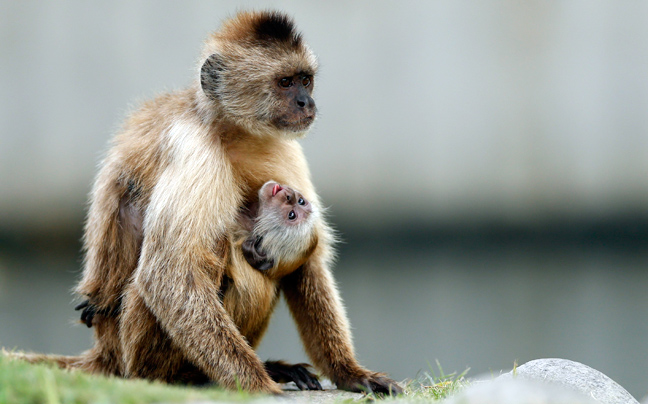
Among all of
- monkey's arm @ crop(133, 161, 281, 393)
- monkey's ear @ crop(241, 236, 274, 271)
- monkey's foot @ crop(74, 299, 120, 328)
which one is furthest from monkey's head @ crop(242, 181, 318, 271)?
monkey's foot @ crop(74, 299, 120, 328)

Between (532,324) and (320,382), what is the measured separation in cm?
796

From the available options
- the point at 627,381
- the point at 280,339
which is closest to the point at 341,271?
the point at 280,339

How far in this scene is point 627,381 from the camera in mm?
11102

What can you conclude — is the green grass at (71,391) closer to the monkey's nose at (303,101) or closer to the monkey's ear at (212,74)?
the monkey's ear at (212,74)

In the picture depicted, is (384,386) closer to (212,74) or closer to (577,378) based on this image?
(577,378)

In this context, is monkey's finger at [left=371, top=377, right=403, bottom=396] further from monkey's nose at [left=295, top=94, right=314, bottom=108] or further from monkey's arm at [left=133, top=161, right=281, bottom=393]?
monkey's nose at [left=295, top=94, right=314, bottom=108]

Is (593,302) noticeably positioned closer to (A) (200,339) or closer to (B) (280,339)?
(B) (280,339)

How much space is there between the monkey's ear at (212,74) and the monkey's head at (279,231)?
37.0 inches

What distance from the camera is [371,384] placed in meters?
6.05

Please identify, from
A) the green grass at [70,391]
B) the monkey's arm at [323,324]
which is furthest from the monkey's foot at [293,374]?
the green grass at [70,391]

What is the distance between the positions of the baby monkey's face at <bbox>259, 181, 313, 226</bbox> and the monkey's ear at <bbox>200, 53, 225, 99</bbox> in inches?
36.8

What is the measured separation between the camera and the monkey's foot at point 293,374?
624cm

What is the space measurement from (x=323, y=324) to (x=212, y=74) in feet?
7.91

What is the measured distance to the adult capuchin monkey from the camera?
5.54 meters
